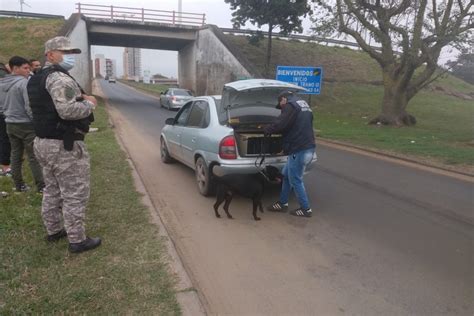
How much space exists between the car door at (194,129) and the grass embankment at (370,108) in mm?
6019

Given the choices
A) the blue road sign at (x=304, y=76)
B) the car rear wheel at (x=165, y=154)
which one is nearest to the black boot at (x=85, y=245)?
the car rear wheel at (x=165, y=154)

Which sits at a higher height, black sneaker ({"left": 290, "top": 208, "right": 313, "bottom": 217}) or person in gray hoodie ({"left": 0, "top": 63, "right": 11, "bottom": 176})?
person in gray hoodie ({"left": 0, "top": 63, "right": 11, "bottom": 176})

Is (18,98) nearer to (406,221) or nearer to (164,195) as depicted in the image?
(164,195)

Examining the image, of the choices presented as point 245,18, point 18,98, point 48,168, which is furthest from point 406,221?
point 245,18

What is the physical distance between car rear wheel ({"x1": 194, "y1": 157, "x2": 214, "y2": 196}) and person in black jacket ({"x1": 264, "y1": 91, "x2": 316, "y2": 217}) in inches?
51.3

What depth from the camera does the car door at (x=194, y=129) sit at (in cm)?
651

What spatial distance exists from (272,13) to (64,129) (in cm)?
2405

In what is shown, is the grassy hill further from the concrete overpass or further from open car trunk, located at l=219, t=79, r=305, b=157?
open car trunk, located at l=219, t=79, r=305, b=157

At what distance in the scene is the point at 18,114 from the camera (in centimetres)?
554

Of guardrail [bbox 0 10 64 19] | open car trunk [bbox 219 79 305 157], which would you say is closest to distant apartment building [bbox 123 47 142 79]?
guardrail [bbox 0 10 64 19]

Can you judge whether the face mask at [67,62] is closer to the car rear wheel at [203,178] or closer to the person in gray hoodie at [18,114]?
the person in gray hoodie at [18,114]

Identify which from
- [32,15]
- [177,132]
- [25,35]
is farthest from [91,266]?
[32,15]

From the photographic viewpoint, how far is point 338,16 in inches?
701

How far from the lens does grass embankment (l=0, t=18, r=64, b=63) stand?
85.9ft
